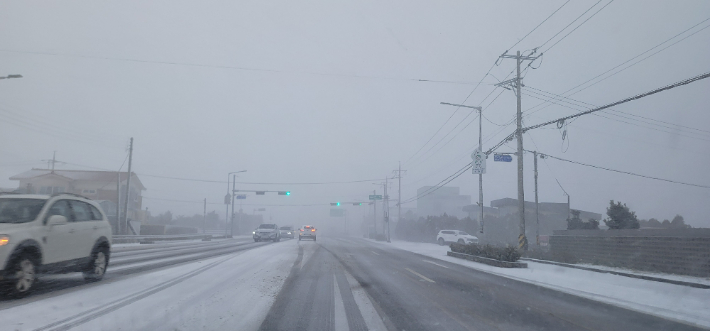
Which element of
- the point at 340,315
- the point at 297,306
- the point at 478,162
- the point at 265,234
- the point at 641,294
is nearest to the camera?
the point at 340,315

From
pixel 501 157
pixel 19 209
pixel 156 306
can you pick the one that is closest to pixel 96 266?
pixel 19 209

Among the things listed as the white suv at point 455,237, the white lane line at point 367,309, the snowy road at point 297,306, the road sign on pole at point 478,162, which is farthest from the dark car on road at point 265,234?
the white lane line at point 367,309

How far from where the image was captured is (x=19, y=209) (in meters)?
8.02

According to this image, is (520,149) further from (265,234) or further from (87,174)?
(87,174)

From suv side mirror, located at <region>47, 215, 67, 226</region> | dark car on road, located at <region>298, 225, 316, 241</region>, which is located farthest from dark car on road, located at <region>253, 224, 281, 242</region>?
suv side mirror, located at <region>47, 215, 67, 226</region>

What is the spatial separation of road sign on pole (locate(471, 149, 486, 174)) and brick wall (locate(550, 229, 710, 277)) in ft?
18.8

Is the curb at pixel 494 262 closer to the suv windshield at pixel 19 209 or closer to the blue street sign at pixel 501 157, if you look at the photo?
the blue street sign at pixel 501 157

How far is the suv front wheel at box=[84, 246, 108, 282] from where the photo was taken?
371 inches

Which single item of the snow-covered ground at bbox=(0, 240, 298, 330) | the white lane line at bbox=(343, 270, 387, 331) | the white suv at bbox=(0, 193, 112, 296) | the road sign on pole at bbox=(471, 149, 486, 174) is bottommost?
the white lane line at bbox=(343, 270, 387, 331)

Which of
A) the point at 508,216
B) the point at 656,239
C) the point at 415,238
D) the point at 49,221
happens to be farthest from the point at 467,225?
the point at 49,221

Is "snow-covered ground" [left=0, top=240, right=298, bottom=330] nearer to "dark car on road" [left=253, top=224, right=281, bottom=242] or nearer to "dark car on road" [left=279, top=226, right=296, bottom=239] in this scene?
"dark car on road" [left=253, top=224, right=281, bottom=242]

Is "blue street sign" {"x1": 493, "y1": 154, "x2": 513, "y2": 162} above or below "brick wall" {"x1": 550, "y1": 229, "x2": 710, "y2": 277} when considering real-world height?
above

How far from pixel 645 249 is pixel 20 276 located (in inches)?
757

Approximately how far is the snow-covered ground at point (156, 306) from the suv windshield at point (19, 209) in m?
1.45
